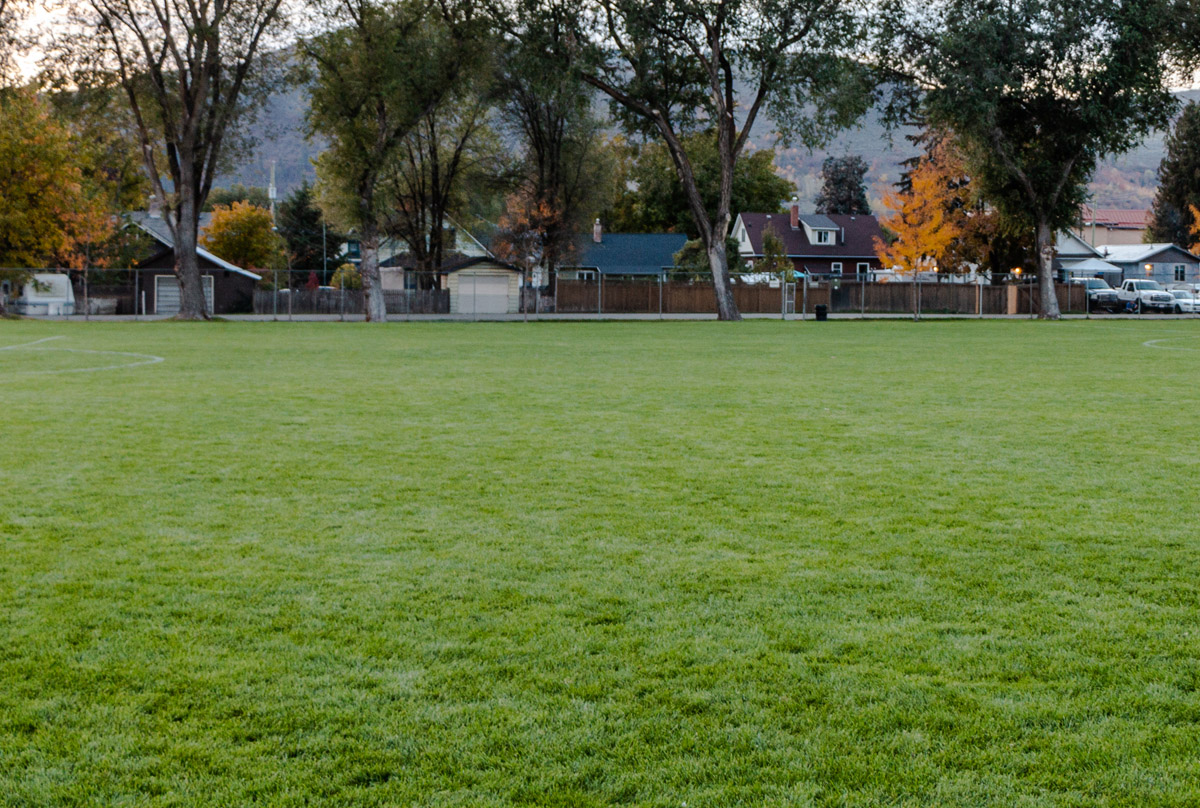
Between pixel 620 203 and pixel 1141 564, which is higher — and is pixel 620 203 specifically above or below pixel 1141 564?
above

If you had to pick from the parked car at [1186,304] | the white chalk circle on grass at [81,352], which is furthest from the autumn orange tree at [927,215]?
the white chalk circle on grass at [81,352]

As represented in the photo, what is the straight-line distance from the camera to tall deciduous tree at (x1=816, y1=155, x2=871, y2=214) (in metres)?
116

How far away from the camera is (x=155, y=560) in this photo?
6023 millimetres

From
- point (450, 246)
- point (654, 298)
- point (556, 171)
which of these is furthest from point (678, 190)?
point (654, 298)

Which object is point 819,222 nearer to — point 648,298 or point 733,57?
point 648,298

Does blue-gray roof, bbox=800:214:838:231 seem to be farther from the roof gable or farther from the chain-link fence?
the roof gable

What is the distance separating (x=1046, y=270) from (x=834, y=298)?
36.6ft

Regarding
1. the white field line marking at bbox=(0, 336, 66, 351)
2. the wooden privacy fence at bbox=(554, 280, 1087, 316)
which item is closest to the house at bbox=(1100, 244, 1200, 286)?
the wooden privacy fence at bbox=(554, 280, 1087, 316)

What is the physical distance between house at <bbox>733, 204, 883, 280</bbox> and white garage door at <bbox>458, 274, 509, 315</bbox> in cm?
2831

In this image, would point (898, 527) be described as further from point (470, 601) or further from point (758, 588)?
Answer: point (470, 601)

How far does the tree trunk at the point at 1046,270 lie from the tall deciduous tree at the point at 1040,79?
8 centimetres

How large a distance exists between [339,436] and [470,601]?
19.4 ft

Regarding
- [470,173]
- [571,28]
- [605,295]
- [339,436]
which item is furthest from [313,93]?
[339,436]

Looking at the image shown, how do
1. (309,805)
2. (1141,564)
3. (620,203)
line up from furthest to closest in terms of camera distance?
(620,203) < (1141,564) < (309,805)
